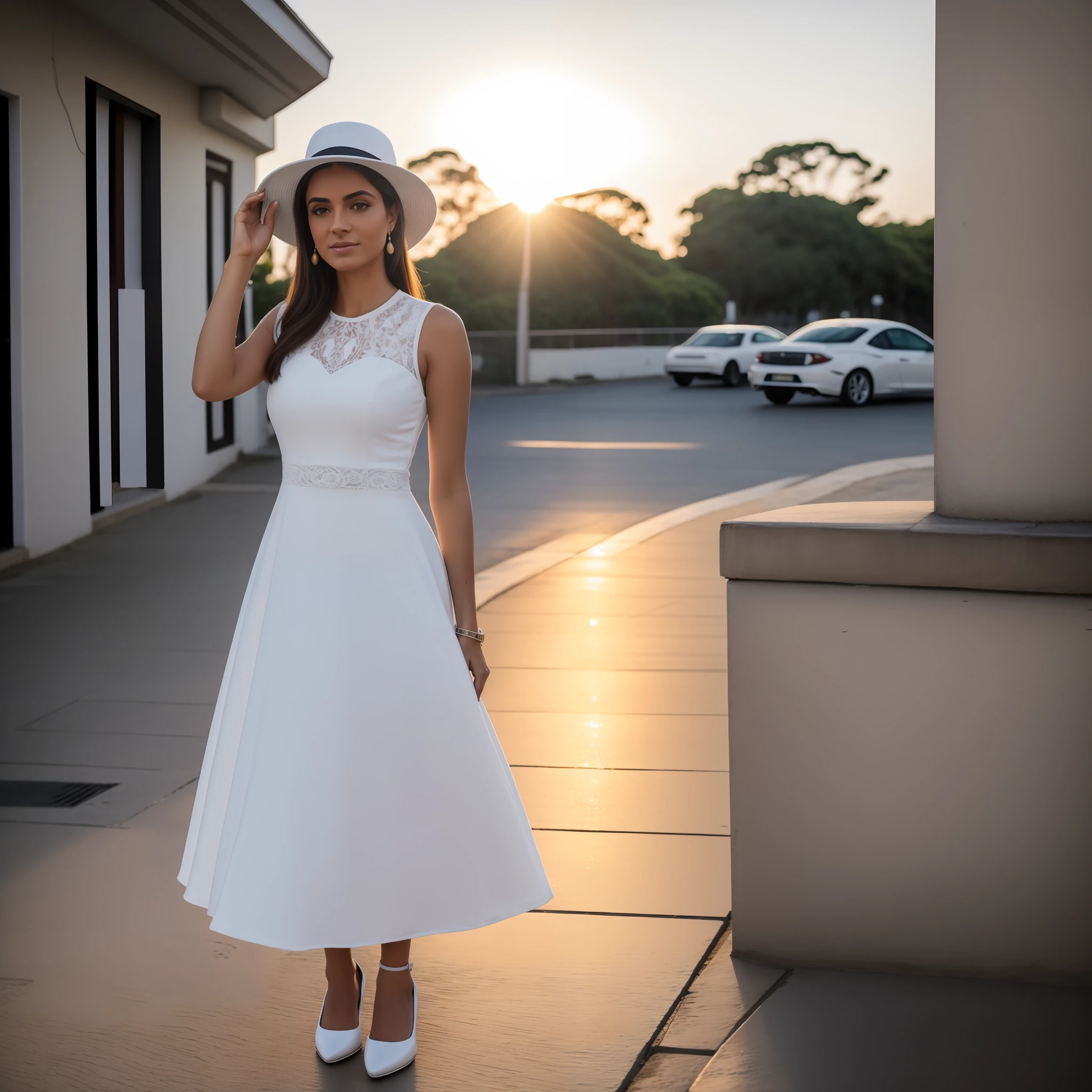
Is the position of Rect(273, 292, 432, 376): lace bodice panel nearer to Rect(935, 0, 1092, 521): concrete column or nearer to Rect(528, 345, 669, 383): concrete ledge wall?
Rect(935, 0, 1092, 521): concrete column

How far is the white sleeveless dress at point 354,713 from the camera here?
2.91 m

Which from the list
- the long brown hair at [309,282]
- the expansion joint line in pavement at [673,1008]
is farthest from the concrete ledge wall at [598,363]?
the long brown hair at [309,282]

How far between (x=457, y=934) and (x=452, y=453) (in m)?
1.39

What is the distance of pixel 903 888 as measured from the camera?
3383mm

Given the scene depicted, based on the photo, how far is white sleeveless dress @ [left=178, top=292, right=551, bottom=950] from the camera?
115 inches

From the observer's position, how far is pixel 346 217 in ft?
9.94

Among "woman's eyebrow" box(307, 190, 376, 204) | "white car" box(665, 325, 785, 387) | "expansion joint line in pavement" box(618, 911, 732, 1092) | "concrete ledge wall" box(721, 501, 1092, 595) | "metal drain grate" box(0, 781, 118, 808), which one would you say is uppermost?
"white car" box(665, 325, 785, 387)

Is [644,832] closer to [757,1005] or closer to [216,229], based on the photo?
[757,1005]

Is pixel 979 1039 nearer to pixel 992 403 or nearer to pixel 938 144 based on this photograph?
pixel 992 403

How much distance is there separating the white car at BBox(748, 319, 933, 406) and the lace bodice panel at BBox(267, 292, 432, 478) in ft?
73.1

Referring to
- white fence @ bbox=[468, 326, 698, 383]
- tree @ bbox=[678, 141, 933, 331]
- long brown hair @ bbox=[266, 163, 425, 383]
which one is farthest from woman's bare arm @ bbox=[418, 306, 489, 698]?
tree @ bbox=[678, 141, 933, 331]

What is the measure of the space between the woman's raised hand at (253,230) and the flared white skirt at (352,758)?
51cm

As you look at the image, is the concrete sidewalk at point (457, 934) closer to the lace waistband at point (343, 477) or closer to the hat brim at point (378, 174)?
the lace waistband at point (343, 477)

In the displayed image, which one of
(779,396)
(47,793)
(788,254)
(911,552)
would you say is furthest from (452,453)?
(788,254)
